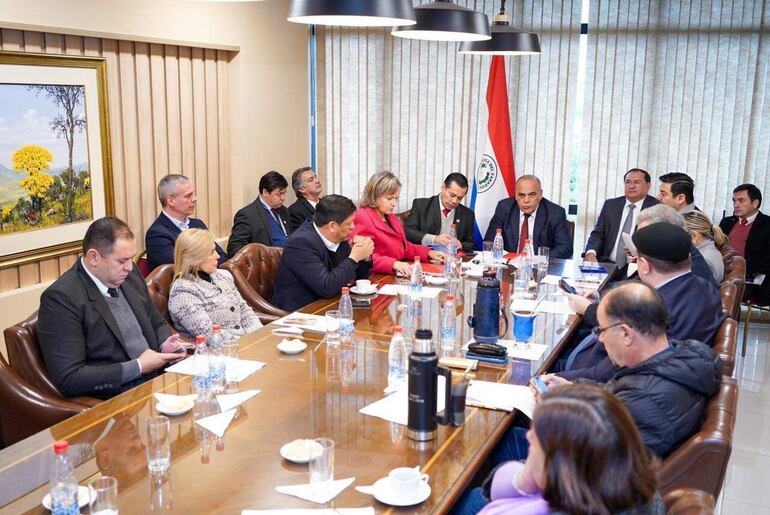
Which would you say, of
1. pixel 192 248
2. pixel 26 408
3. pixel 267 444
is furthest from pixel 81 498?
pixel 192 248

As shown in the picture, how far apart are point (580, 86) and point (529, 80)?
1.51 ft

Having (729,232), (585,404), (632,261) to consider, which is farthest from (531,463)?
(729,232)

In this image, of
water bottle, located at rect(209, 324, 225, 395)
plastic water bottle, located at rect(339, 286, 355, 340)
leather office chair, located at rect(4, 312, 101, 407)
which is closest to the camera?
water bottle, located at rect(209, 324, 225, 395)

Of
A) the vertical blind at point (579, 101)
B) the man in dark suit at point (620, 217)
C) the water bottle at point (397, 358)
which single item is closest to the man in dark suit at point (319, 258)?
the water bottle at point (397, 358)

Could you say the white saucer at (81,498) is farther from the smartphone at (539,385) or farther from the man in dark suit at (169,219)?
the man in dark suit at (169,219)

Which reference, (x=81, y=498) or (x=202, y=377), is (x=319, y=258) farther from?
(x=81, y=498)

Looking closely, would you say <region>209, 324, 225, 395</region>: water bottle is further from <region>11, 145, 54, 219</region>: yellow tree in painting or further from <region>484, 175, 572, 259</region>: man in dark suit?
<region>484, 175, 572, 259</region>: man in dark suit

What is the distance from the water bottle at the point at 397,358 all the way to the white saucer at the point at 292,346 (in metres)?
0.47

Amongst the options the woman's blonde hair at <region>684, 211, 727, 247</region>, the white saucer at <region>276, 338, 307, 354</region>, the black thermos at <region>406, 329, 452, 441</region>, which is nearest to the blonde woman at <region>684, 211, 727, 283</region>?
the woman's blonde hair at <region>684, 211, 727, 247</region>

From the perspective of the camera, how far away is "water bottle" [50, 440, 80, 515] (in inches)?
72.3

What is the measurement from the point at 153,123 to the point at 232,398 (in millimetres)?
3373

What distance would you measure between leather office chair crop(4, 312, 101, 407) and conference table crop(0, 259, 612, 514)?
538 mm

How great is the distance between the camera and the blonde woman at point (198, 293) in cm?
375

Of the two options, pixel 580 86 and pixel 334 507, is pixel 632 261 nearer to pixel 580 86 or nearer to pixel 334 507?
pixel 580 86
